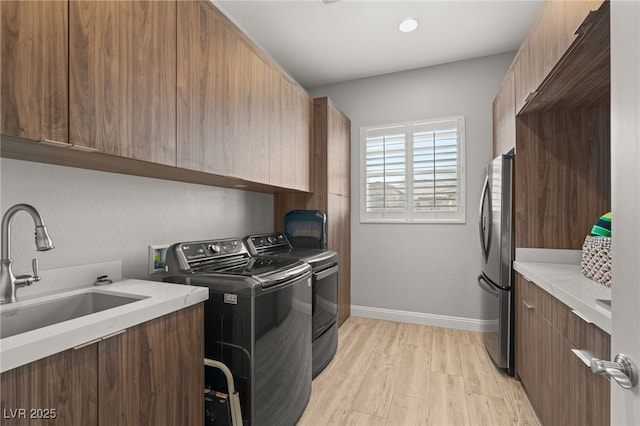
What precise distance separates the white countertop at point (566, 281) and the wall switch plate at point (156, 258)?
1.94m

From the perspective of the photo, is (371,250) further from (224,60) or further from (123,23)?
(123,23)

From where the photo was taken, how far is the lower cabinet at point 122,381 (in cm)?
72

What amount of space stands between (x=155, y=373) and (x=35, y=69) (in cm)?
104

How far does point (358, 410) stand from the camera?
5.88 feet

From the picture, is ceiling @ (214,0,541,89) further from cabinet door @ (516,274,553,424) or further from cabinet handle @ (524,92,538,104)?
cabinet door @ (516,274,553,424)

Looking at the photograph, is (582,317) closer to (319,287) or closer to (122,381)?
(319,287)

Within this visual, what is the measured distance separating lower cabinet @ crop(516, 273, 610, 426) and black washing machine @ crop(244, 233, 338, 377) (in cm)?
131

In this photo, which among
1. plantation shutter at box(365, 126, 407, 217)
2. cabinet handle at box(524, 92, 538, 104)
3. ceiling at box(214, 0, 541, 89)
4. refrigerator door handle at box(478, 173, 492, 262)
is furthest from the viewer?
plantation shutter at box(365, 126, 407, 217)

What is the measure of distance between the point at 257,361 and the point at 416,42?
2829 mm

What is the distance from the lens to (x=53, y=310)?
1168mm

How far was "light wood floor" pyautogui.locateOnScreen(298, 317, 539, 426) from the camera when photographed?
1730 millimetres

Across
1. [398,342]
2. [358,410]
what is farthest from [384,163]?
[358,410]

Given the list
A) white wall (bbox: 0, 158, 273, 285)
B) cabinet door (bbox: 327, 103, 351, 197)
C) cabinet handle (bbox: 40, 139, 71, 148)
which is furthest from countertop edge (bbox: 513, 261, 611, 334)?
white wall (bbox: 0, 158, 273, 285)

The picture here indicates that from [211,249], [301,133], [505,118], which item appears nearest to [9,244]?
[211,249]
